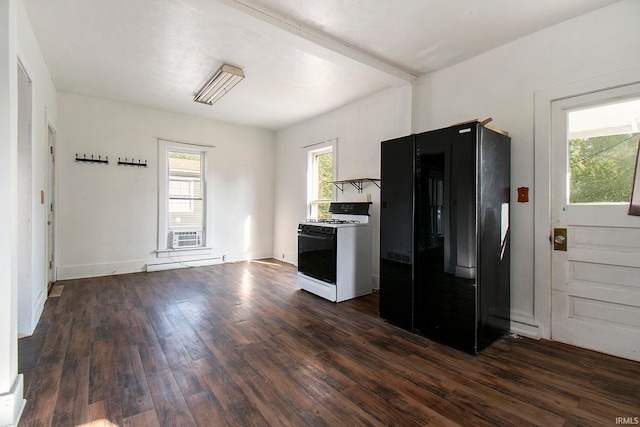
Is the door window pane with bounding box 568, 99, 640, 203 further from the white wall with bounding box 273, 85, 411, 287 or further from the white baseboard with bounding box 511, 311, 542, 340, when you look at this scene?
the white wall with bounding box 273, 85, 411, 287

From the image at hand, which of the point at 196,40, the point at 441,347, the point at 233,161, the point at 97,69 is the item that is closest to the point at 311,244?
the point at 441,347

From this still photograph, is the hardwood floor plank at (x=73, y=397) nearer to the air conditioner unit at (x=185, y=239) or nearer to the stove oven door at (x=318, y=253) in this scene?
the stove oven door at (x=318, y=253)

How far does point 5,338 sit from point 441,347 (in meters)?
2.95

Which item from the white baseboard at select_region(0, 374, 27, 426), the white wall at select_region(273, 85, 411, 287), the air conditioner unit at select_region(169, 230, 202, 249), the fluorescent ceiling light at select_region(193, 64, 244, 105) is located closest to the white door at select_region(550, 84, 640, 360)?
the white wall at select_region(273, 85, 411, 287)

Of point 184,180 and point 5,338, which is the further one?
point 184,180

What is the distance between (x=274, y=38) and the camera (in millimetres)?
2660

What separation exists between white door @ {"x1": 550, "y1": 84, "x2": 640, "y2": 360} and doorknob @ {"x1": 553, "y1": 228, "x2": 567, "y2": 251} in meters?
0.01

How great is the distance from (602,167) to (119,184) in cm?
618

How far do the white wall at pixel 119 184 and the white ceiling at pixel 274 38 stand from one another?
671 mm

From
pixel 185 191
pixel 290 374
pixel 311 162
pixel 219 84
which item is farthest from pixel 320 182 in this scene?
pixel 290 374

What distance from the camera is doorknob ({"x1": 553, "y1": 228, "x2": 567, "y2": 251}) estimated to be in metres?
2.53

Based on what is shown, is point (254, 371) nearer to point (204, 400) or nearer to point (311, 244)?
point (204, 400)

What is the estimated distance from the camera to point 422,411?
5.49 feet

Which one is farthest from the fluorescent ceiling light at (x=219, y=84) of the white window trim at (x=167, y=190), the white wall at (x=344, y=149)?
the white wall at (x=344, y=149)
